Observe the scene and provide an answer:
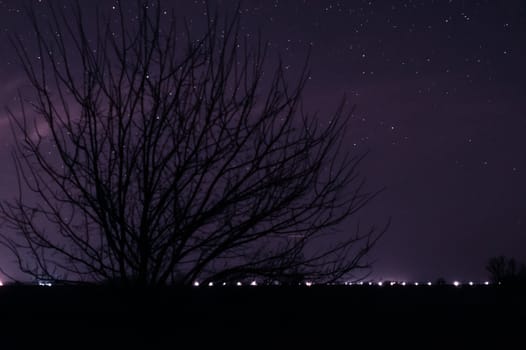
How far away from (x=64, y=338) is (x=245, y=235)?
1575mm

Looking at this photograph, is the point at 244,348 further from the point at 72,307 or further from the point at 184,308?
the point at 72,307

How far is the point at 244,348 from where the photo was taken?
16.7ft

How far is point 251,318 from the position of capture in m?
5.37

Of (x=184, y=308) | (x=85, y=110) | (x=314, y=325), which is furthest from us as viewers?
(x=314, y=325)

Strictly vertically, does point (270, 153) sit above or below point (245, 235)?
above

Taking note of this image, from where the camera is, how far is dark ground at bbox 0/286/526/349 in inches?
181

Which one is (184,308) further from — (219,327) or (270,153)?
(270,153)

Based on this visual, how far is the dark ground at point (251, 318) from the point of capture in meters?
4.61

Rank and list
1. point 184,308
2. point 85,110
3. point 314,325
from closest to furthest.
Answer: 1. point 85,110
2. point 184,308
3. point 314,325

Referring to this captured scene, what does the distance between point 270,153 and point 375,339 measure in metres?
2.16

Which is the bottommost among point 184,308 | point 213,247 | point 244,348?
point 244,348

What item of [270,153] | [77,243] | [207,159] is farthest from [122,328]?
[270,153]

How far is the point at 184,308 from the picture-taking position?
4.88 metres

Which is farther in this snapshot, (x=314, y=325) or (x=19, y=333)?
(x=314, y=325)
